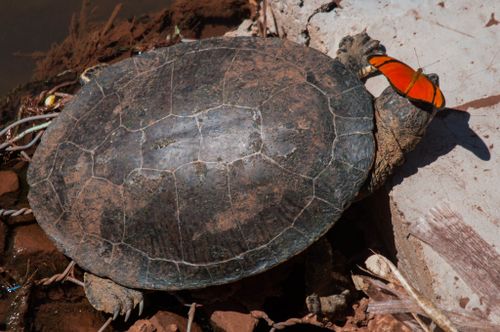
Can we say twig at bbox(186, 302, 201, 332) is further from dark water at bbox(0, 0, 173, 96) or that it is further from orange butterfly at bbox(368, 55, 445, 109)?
dark water at bbox(0, 0, 173, 96)

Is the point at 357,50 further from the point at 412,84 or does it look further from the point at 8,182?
the point at 8,182

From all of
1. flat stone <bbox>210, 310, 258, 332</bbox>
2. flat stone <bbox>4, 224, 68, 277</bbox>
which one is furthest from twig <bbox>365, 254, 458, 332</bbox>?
flat stone <bbox>4, 224, 68, 277</bbox>

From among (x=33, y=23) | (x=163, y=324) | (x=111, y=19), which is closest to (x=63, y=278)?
(x=163, y=324)

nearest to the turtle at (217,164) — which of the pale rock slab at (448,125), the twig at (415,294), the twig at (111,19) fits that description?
the pale rock slab at (448,125)

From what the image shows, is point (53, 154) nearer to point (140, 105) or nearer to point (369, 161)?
point (140, 105)

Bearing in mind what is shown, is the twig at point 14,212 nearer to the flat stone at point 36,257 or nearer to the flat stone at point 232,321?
the flat stone at point 36,257

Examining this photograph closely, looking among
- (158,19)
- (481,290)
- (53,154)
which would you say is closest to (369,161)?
(481,290)
